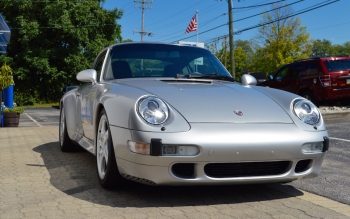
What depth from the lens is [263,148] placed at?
3672 millimetres

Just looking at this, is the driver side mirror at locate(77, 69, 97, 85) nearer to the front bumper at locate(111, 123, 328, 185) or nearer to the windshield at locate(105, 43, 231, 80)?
the windshield at locate(105, 43, 231, 80)

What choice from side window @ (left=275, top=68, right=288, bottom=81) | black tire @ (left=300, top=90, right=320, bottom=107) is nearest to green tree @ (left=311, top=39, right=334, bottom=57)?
side window @ (left=275, top=68, right=288, bottom=81)

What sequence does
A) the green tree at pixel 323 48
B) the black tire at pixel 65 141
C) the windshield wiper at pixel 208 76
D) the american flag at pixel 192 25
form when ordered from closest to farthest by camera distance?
the windshield wiper at pixel 208 76
the black tire at pixel 65 141
the american flag at pixel 192 25
the green tree at pixel 323 48

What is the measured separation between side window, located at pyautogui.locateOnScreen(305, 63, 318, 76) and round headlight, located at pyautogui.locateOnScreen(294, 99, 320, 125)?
10.7 m

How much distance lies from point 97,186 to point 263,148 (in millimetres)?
1637

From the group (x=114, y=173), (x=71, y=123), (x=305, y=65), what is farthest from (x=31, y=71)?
(x=114, y=173)

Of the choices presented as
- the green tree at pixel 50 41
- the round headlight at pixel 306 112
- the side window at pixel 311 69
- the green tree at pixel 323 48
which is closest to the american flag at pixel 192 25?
the green tree at pixel 50 41

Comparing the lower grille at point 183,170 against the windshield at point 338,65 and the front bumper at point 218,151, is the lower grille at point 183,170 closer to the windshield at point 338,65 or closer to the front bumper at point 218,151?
the front bumper at point 218,151

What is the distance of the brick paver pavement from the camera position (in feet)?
11.6

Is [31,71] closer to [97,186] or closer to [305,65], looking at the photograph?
[305,65]

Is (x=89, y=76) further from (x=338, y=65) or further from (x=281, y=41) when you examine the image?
(x=281, y=41)

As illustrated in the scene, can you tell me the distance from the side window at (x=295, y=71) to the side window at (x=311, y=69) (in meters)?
0.26

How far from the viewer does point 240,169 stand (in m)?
3.77

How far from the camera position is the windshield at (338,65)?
14.2 metres
